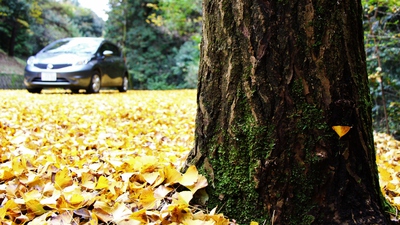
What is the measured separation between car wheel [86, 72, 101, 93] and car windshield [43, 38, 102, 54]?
583 mm

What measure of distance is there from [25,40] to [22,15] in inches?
100

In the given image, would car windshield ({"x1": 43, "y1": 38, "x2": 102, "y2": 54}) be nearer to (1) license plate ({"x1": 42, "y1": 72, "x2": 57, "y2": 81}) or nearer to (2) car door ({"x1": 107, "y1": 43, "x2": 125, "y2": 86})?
(2) car door ({"x1": 107, "y1": 43, "x2": 125, "y2": 86})

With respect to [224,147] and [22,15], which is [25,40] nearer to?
[22,15]

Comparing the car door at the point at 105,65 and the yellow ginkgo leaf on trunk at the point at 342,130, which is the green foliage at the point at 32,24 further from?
the yellow ginkgo leaf on trunk at the point at 342,130

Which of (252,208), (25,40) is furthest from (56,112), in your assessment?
(25,40)

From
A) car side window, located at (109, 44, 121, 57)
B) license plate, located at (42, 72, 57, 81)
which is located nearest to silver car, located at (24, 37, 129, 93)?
license plate, located at (42, 72, 57, 81)

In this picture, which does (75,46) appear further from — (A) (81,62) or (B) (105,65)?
(A) (81,62)

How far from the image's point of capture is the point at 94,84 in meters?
8.20

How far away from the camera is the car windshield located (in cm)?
823

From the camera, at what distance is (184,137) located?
2.96 metres

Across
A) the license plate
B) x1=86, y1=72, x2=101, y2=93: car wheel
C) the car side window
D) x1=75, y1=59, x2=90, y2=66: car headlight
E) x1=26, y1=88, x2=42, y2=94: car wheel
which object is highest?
the car side window

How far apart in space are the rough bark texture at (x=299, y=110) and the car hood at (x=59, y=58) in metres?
7.02

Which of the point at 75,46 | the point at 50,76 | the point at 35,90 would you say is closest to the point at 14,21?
the point at 75,46

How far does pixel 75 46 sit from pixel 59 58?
2.97ft
